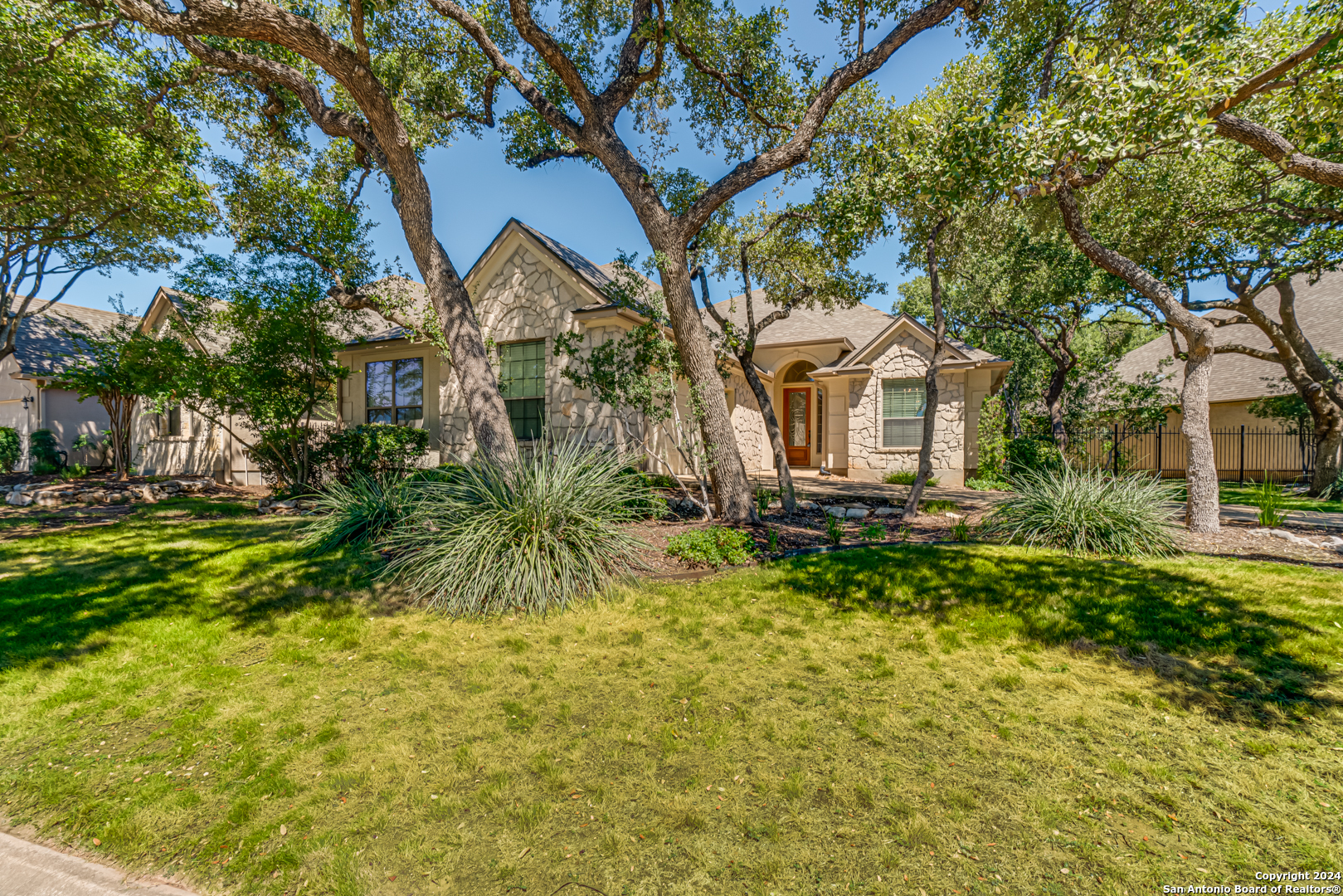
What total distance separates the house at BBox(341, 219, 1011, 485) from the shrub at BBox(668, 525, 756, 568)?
252 cm

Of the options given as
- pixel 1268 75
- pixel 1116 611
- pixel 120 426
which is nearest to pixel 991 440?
pixel 1268 75

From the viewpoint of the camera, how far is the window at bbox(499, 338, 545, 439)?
1125cm

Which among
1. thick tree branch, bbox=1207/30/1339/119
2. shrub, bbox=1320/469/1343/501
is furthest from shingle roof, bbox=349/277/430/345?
shrub, bbox=1320/469/1343/501

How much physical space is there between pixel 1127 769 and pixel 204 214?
50.5ft

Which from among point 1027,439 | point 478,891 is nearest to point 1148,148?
point 478,891

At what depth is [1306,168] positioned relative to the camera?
210 inches

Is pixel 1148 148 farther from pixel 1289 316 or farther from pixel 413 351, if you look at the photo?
pixel 413 351

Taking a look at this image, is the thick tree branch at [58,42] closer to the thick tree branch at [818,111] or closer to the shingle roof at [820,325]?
the thick tree branch at [818,111]

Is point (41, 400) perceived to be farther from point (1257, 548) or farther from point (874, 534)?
point (1257, 548)

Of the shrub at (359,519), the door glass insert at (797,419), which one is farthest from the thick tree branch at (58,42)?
the door glass insert at (797,419)

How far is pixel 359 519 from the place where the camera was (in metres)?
6.35

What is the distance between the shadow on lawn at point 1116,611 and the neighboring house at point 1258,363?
46.7 feet

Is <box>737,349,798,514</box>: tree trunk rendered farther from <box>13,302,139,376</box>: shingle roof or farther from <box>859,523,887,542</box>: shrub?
<box>13,302,139,376</box>: shingle roof

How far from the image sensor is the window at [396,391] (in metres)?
12.7
